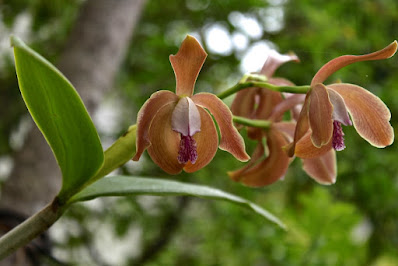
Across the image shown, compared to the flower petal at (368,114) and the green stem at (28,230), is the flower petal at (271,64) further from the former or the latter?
the green stem at (28,230)

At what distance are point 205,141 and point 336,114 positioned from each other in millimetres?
134

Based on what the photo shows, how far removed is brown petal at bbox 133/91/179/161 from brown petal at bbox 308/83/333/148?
0.45ft

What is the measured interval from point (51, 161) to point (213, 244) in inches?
32.7

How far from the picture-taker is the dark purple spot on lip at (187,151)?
0.44 m

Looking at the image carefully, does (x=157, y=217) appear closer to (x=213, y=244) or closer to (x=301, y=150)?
(x=213, y=244)

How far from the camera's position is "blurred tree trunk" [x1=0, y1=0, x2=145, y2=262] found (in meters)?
0.97

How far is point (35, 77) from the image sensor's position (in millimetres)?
400

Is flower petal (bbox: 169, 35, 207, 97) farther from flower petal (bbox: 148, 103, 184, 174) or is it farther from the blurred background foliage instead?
the blurred background foliage

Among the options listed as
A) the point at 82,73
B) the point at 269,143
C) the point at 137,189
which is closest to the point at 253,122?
the point at 269,143

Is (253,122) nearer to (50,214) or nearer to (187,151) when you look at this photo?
(187,151)

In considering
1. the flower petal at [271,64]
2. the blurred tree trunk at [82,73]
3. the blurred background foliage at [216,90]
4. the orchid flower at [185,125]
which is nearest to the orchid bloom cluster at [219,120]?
the orchid flower at [185,125]

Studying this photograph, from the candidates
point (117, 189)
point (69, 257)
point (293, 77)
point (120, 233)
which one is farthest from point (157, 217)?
point (117, 189)

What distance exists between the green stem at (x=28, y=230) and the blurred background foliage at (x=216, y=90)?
2.58 feet

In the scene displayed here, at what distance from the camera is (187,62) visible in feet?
1.44
